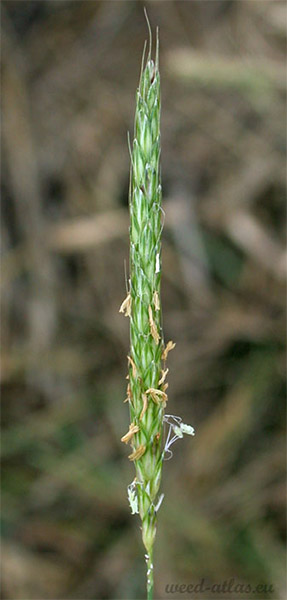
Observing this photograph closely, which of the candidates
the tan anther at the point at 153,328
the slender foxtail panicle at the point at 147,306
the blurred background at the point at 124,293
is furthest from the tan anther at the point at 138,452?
the blurred background at the point at 124,293

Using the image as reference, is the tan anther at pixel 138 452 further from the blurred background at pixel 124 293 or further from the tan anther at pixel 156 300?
the blurred background at pixel 124 293

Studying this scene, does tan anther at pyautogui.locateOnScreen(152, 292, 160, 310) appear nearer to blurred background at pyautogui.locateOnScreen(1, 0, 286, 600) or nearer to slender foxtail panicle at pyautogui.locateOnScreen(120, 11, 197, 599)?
Result: slender foxtail panicle at pyautogui.locateOnScreen(120, 11, 197, 599)

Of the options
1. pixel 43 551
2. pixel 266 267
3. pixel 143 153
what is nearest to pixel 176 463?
pixel 43 551

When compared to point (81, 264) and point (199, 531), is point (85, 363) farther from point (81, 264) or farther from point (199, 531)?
point (199, 531)

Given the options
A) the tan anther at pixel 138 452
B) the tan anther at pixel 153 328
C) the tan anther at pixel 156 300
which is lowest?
the tan anther at pixel 138 452

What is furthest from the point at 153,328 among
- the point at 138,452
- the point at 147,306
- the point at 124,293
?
the point at 124,293

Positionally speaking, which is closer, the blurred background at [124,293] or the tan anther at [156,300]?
the tan anther at [156,300]
